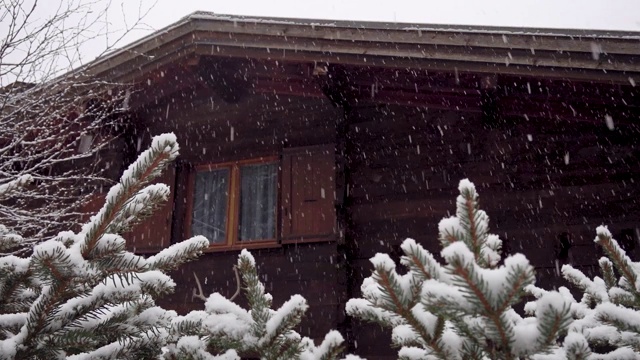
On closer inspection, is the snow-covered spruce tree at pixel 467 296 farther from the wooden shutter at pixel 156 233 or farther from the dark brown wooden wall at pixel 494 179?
the wooden shutter at pixel 156 233

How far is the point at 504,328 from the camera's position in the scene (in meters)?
0.93

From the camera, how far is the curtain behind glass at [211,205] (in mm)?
6535

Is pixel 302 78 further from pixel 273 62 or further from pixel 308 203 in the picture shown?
pixel 308 203

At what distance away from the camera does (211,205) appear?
673 cm

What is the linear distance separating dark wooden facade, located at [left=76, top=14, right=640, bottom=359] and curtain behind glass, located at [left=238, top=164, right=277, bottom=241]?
0.17 m

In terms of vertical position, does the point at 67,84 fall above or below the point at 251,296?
above

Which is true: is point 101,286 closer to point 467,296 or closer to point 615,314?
point 467,296

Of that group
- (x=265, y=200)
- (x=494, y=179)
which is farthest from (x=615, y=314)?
(x=265, y=200)

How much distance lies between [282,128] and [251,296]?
529cm

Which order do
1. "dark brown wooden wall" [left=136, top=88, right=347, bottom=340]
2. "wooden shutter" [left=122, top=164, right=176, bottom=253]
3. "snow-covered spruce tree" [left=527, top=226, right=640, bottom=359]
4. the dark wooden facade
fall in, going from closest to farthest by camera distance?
"snow-covered spruce tree" [left=527, top=226, right=640, bottom=359] → the dark wooden facade → "dark brown wooden wall" [left=136, top=88, right=347, bottom=340] → "wooden shutter" [left=122, top=164, right=176, bottom=253]

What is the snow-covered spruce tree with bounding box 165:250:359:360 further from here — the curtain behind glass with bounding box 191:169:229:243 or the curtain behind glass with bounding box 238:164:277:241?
the curtain behind glass with bounding box 191:169:229:243

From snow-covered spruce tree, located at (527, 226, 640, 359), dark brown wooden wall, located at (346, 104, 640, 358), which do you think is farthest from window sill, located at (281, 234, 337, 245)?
snow-covered spruce tree, located at (527, 226, 640, 359)

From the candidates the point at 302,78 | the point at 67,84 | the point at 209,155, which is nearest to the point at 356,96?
the point at 302,78

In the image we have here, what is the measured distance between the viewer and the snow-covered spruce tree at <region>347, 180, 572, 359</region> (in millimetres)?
861
